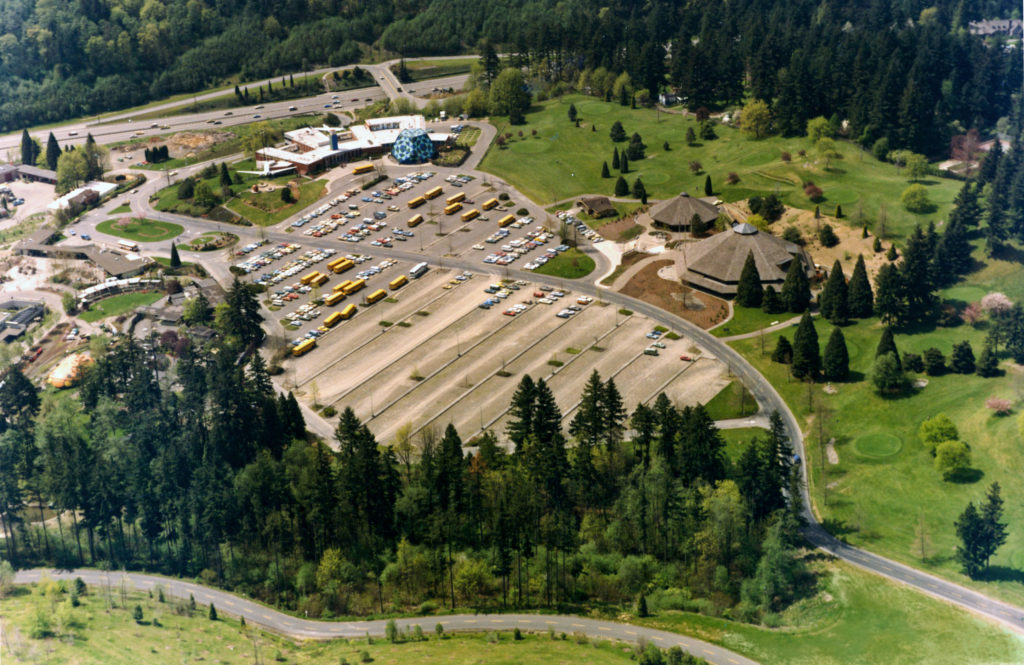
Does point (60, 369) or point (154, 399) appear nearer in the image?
point (154, 399)

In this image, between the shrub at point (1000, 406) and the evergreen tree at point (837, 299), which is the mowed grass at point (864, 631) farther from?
the evergreen tree at point (837, 299)

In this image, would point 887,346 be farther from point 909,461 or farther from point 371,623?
point 371,623

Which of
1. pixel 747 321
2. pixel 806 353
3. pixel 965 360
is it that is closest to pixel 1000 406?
pixel 965 360

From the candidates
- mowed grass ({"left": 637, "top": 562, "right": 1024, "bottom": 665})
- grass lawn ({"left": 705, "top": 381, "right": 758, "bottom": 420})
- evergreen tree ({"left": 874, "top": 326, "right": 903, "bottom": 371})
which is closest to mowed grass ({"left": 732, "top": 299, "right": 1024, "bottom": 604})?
evergreen tree ({"left": 874, "top": 326, "right": 903, "bottom": 371})

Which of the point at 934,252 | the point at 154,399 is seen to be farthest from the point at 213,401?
the point at 934,252

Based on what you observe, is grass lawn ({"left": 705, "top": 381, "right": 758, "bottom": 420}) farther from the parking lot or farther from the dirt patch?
the dirt patch

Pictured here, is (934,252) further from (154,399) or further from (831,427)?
(154,399)
